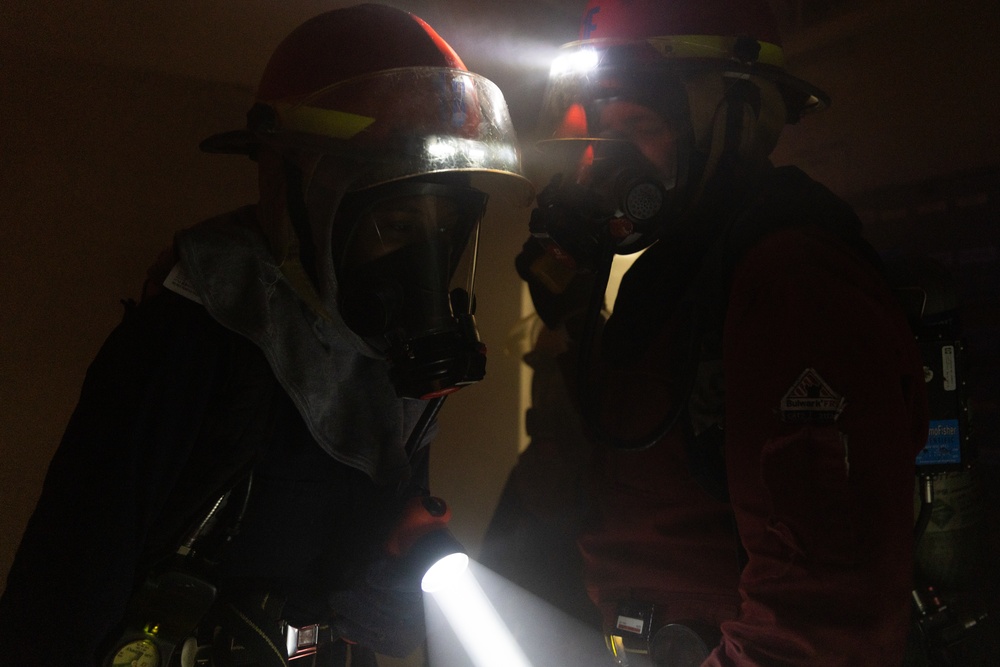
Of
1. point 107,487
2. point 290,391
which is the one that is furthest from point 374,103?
point 107,487

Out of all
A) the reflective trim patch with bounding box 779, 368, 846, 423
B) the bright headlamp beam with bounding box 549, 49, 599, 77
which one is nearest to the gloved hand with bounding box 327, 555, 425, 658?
the reflective trim patch with bounding box 779, 368, 846, 423

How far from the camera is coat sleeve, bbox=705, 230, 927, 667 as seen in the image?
1.02m

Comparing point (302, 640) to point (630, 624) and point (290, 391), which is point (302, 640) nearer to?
point (290, 391)

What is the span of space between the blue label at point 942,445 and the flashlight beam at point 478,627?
113 cm

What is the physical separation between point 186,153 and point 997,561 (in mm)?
2527

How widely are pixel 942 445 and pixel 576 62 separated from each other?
4.01 feet

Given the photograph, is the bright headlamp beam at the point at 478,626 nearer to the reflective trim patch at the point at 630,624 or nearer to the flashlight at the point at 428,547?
the flashlight at the point at 428,547

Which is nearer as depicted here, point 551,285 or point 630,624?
point 630,624

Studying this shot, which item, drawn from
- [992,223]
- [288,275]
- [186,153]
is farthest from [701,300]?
[186,153]

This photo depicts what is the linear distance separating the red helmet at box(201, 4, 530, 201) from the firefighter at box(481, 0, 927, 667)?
30cm

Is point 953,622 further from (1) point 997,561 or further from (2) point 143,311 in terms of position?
(2) point 143,311

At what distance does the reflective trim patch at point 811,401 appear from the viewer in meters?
1.05

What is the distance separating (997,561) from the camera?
178cm

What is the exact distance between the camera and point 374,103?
1347 millimetres
